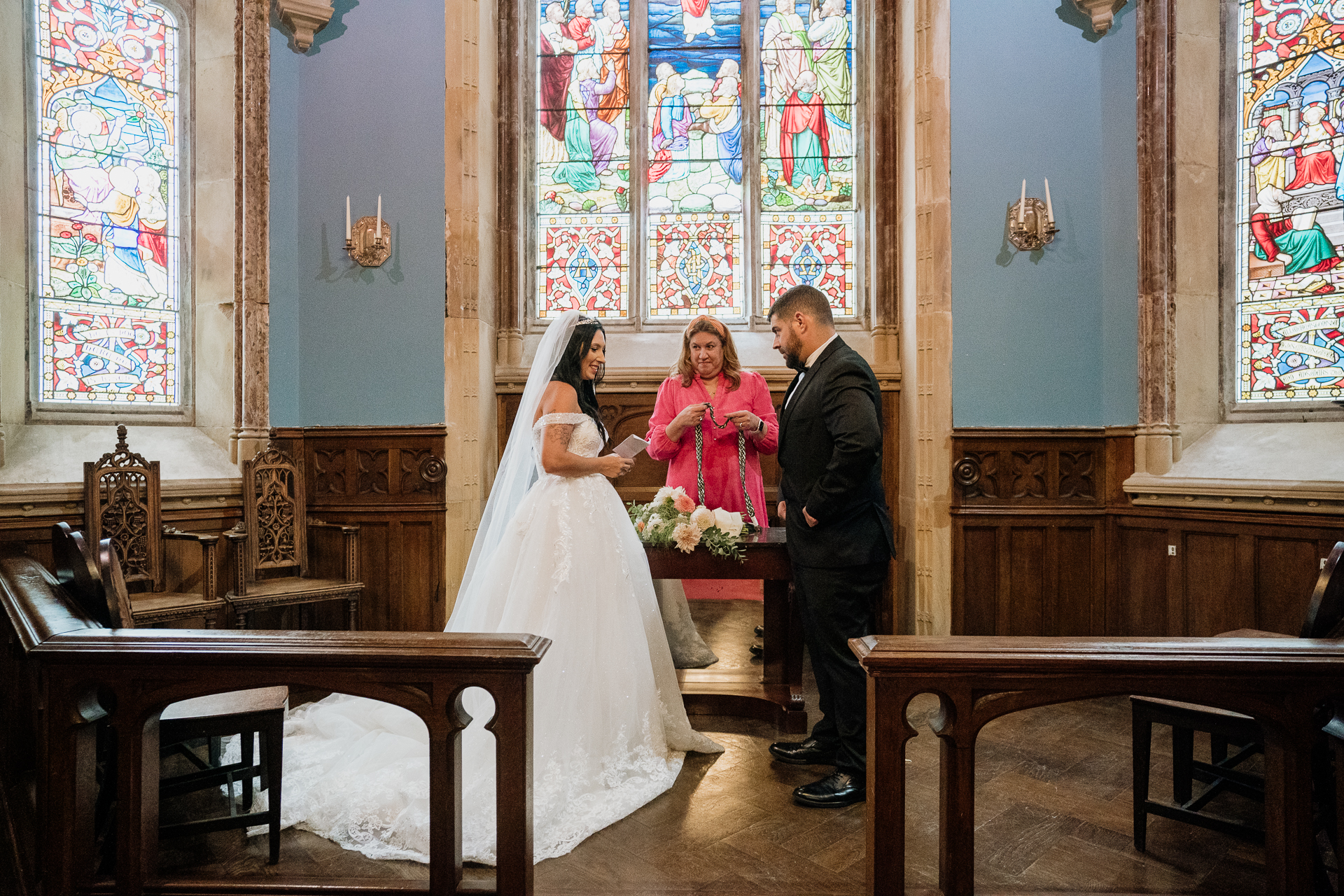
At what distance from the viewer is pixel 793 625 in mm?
3666

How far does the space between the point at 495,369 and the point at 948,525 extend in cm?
329

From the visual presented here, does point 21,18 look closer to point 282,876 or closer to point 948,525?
point 282,876

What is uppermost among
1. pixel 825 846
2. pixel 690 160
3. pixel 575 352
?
pixel 690 160

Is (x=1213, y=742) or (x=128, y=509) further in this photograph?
(x=128, y=509)

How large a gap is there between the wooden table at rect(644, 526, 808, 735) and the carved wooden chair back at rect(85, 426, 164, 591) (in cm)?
283

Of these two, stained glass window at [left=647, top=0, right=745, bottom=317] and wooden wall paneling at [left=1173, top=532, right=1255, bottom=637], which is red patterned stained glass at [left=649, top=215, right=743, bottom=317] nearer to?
stained glass window at [left=647, top=0, right=745, bottom=317]

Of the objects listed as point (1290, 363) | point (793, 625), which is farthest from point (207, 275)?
point (1290, 363)

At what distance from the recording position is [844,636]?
276cm

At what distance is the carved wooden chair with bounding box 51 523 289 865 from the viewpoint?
212 centimetres

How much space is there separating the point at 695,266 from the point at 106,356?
3.85m

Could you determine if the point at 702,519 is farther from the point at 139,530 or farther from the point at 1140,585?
the point at 139,530

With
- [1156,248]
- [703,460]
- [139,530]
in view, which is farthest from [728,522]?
[1156,248]

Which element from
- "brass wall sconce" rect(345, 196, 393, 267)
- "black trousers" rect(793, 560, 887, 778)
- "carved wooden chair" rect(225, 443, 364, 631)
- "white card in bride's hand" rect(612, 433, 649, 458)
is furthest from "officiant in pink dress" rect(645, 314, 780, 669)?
"brass wall sconce" rect(345, 196, 393, 267)

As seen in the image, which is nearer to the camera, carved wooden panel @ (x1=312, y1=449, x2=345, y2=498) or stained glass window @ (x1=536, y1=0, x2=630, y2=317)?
carved wooden panel @ (x1=312, y1=449, x2=345, y2=498)
